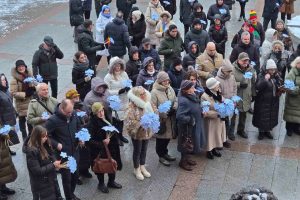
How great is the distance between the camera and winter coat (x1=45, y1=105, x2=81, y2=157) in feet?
22.6

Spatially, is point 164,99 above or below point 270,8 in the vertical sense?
below

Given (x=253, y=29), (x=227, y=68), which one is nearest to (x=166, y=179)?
(x=227, y=68)

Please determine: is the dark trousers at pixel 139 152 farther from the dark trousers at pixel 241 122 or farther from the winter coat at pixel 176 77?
the dark trousers at pixel 241 122

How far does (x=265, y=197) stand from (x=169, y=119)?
4.39 metres

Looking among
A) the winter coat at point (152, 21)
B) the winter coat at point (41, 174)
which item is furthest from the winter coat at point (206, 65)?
the winter coat at point (41, 174)

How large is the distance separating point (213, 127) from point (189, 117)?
837 mm

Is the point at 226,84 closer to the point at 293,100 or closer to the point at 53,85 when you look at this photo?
the point at 293,100

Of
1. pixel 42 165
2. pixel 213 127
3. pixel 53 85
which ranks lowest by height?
pixel 213 127

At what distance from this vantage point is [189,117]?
7.92m

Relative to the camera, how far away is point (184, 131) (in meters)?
8.12

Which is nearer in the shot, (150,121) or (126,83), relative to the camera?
(150,121)

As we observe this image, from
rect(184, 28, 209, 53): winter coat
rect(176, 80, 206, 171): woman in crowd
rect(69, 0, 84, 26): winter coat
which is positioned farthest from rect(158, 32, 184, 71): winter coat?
rect(69, 0, 84, 26): winter coat

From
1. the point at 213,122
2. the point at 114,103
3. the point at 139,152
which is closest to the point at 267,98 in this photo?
the point at 213,122

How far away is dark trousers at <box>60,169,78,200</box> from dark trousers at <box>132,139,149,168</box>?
1096 mm
